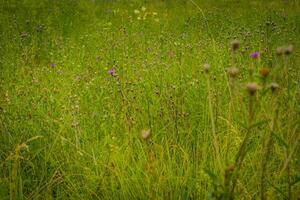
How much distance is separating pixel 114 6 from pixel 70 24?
3.44 meters

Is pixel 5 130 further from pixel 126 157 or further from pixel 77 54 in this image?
pixel 77 54

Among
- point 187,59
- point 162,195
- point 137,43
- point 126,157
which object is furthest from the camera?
point 137,43

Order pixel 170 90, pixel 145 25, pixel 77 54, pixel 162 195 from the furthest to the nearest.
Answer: pixel 145 25, pixel 77 54, pixel 170 90, pixel 162 195

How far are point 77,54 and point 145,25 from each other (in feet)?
8.49

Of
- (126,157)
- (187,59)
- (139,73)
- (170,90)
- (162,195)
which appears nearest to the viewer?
(162,195)

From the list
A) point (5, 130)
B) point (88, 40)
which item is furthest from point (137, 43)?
point (5, 130)

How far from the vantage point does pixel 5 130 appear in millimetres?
2617

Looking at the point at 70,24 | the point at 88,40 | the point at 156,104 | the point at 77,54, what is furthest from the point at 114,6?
the point at 156,104

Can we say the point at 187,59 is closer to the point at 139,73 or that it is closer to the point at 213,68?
the point at 213,68

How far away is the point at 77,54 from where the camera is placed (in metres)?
4.98

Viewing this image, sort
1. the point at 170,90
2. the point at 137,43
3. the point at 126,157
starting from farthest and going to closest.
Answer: the point at 137,43 < the point at 170,90 < the point at 126,157

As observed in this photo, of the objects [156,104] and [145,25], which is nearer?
[156,104]

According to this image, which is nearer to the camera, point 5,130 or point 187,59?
point 5,130

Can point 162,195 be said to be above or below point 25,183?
above
